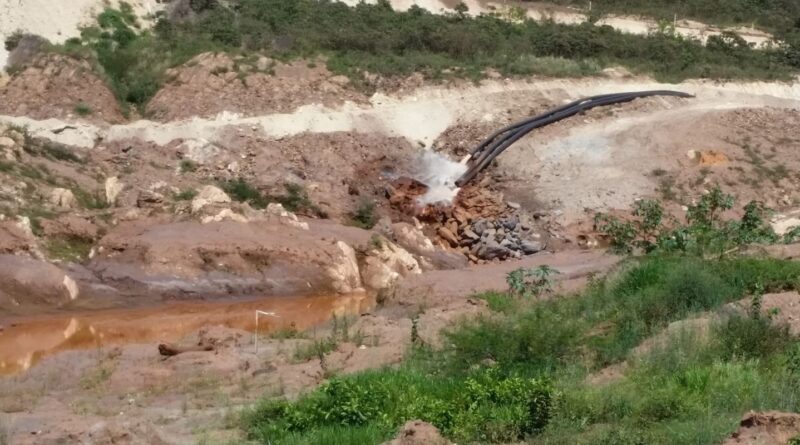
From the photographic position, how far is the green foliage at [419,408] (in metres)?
8.98

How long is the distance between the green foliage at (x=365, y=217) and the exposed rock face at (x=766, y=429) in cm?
1967

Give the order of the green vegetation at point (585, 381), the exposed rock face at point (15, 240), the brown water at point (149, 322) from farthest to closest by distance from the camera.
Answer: the exposed rock face at point (15, 240) → the brown water at point (149, 322) → the green vegetation at point (585, 381)

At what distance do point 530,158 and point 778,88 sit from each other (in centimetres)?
1720

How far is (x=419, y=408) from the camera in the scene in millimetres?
9539

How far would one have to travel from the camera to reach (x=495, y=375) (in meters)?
10.3

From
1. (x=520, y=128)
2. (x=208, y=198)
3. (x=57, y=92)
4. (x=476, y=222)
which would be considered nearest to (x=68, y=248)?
(x=208, y=198)

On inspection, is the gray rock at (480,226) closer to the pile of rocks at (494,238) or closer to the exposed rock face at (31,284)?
the pile of rocks at (494,238)

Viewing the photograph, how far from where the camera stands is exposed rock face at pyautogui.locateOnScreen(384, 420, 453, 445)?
8.29 meters

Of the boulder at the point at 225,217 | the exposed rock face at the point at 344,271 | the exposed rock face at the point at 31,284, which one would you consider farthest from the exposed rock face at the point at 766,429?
the boulder at the point at 225,217

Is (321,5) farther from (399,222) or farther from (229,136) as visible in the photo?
(399,222)

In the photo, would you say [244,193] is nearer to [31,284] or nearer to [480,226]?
[480,226]

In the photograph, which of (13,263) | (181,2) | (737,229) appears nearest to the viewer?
(737,229)

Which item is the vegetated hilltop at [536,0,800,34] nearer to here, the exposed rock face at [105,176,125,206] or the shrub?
the shrub

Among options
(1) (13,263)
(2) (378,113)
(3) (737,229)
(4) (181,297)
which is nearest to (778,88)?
(2) (378,113)
